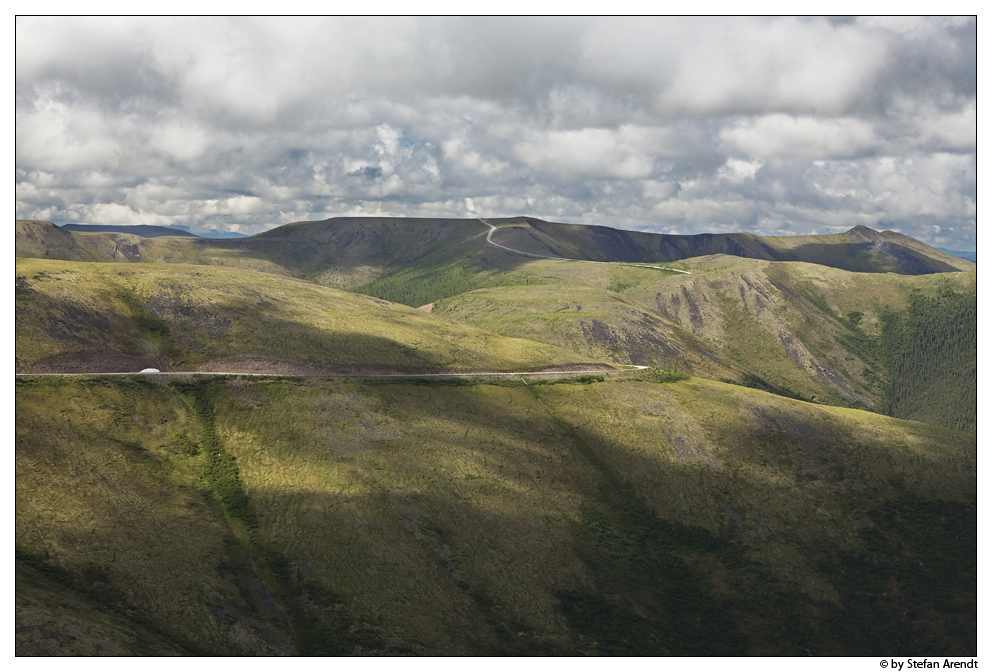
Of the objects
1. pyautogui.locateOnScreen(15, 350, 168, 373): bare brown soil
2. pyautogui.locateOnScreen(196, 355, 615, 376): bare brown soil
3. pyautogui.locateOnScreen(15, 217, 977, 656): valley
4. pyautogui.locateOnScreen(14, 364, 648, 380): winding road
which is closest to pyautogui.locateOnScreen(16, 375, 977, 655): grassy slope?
pyautogui.locateOnScreen(15, 217, 977, 656): valley

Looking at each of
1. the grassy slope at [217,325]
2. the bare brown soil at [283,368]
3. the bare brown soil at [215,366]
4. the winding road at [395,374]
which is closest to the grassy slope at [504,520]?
the winding road at [395,374]

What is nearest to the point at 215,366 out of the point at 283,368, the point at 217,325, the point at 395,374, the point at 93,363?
the point at 283,368

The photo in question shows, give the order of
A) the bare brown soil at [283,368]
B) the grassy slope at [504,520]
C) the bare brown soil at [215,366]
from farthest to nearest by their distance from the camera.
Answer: the bare brown soil at [283,368] → the bare brown soil at [215,366] → the grassy slope at [504,520]

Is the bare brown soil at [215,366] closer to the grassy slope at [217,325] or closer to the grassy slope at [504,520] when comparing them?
the grassy slope at [217,325]

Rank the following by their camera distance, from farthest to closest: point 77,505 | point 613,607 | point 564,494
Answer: point 564,494 → point 613,607 → point 77,505

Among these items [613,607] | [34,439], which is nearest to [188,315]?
[34,439]

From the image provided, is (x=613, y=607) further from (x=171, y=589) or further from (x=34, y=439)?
(x=34, y=439)

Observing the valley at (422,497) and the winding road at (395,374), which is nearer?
the valley at (422,497)
